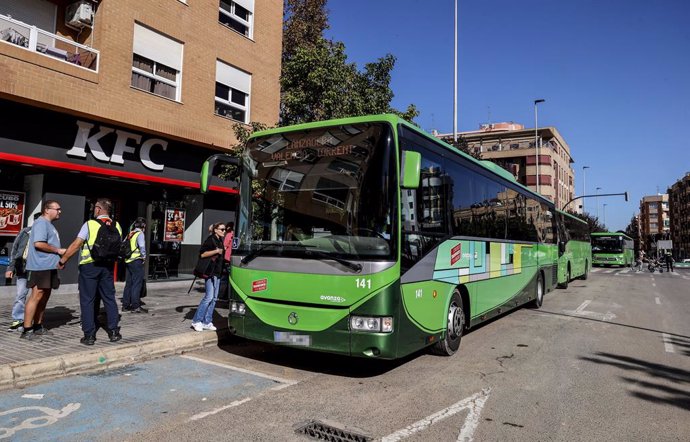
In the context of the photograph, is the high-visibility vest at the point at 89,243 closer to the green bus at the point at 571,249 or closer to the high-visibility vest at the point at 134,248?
the high-visibility vest at the point at 134,248

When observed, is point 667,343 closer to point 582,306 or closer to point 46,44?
point 582,306

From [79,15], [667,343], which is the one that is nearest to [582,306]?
[667,343]

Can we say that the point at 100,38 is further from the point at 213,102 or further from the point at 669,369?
the point at 669,369

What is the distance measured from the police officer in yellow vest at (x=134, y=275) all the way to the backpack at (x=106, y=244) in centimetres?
316

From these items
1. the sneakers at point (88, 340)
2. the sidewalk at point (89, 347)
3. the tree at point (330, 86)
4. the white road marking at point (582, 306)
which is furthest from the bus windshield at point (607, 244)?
the sneakers at point (88, 340)

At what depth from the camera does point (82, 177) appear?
480 inches

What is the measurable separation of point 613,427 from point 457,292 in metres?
2.99

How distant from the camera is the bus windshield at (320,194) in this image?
5.11 m

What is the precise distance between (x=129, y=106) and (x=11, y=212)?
4005 millimetres

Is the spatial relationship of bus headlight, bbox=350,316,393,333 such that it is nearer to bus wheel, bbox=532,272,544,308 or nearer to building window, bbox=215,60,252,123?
bus wheel, bbox=532,272,544,308

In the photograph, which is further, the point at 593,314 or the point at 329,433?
the point at 593,314

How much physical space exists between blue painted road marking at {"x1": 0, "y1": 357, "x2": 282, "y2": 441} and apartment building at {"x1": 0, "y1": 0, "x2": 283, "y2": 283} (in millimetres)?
7723

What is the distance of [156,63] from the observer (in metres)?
13.8

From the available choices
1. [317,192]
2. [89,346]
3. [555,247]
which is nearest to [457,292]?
[317,192]
